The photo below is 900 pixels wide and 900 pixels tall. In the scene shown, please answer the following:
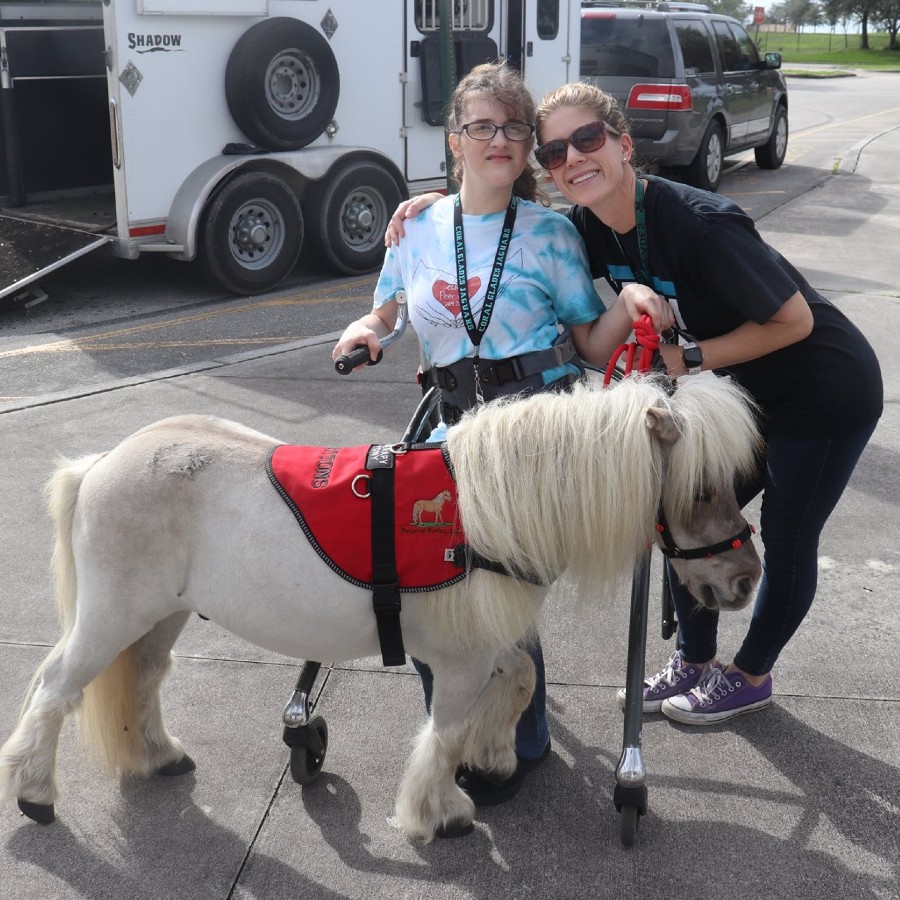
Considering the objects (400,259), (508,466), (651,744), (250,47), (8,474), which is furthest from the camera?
(250,47)

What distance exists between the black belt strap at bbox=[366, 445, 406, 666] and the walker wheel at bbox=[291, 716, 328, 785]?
62 centimetres

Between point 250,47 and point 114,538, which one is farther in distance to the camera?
point 250,47

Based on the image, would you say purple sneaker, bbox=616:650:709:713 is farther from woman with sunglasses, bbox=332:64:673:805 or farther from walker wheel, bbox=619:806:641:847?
woman with sunglasses, bbox=332:64:673:805

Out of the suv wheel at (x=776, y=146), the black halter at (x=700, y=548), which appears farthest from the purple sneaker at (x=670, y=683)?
the suv wheel at (x=776, y=146)

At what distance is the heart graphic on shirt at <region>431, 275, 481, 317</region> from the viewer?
2574 mm

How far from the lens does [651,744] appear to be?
3123 millimetres

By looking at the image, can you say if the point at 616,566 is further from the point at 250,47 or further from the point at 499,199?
the point at 250,47

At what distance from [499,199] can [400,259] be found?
0.36 metres

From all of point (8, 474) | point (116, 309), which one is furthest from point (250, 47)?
point (8, 474)

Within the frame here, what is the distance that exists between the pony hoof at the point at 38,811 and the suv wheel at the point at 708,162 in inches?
438

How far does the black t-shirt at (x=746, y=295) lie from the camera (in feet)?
8.08

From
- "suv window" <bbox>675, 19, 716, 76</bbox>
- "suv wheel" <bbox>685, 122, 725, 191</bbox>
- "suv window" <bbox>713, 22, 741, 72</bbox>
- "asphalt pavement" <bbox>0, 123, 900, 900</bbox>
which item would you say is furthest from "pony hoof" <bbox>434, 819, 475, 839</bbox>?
"suv window" <bbox>713, 22, 741, 72</bbox>

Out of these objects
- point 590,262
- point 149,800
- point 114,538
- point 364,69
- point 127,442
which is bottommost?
point 149,800

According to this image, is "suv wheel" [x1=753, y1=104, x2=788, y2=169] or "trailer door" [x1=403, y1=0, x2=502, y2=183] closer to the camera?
"trailer door" [x1=403, y1=0, x2=502, y2=183]
